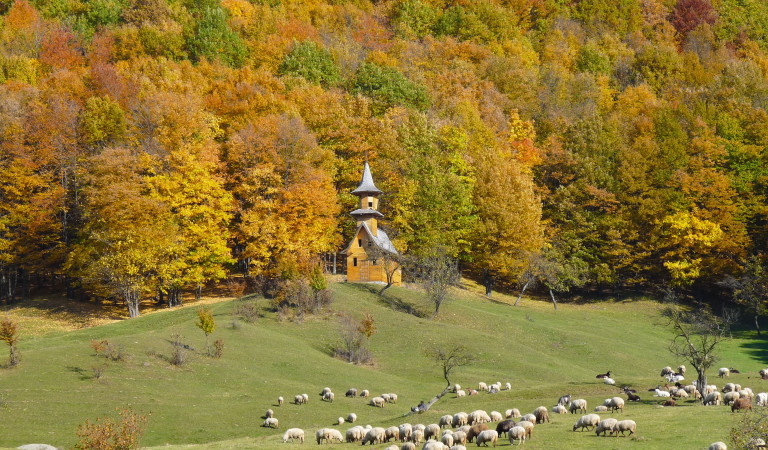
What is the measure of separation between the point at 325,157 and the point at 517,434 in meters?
60.1

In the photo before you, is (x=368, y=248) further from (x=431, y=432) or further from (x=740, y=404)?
(x=740, y=404)

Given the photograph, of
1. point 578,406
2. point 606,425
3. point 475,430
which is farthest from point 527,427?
point 578,406

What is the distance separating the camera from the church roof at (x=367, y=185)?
283 feet

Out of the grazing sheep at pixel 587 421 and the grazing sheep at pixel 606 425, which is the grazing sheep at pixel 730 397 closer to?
the grazing sheep at pixel 587 421

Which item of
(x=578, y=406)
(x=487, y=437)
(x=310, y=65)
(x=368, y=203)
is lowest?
(x=578, y=406)

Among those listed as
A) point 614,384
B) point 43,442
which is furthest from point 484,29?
point 43,442

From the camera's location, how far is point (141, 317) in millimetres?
72000

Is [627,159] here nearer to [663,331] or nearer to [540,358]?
[663,331]

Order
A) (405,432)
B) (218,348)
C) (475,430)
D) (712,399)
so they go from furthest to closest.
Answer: (218,348) → (712,399) → (405,432) → (475,430)

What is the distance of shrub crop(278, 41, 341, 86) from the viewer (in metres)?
117

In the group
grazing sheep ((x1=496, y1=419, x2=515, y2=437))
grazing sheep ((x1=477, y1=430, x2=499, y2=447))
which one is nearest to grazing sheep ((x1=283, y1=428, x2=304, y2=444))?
grazing sheep ((x1=477, y1=430, x2=499, y2=447))

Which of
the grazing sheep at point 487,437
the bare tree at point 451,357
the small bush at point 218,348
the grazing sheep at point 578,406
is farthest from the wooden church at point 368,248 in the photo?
the grazing sheep at point 487,437

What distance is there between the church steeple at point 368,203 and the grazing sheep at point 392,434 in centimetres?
4604

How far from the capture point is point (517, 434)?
35344 mm
